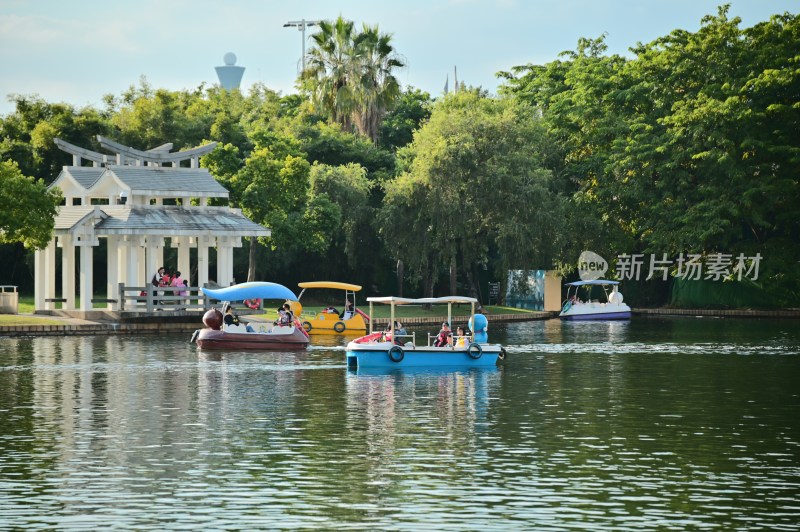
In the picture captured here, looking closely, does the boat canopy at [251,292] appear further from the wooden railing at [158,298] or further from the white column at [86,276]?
the white column at [86,276]

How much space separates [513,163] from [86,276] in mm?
24198

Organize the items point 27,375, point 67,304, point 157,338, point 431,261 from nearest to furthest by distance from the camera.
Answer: point 27,375 < point 157,338 < point 67,304 < point 431,261

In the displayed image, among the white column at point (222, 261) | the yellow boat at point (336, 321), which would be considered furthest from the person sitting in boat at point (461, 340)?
the white column at point (222, 261)

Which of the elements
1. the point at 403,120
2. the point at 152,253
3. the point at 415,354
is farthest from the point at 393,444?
the point at 403,120

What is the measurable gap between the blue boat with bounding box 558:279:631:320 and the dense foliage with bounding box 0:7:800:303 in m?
2.30

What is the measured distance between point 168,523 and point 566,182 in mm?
61711

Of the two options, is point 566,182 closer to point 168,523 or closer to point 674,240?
point 674,240

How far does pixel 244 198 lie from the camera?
6481cm

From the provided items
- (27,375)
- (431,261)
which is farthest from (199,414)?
(431,261)

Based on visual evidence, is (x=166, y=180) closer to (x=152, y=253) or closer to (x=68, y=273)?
(x=152, y=253)

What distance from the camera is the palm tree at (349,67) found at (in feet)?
274

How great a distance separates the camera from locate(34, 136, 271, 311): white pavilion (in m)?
57.0

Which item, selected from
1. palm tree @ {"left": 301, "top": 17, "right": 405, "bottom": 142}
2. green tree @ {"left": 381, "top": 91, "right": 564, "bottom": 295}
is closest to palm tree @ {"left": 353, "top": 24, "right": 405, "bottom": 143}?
palm tree @ {"left": 301, "top": 17, "right": 405, "bottom": 142}

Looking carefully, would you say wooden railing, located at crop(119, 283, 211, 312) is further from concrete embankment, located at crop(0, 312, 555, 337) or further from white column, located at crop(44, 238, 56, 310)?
white column, located at crop(44, 238, 56, 310)
